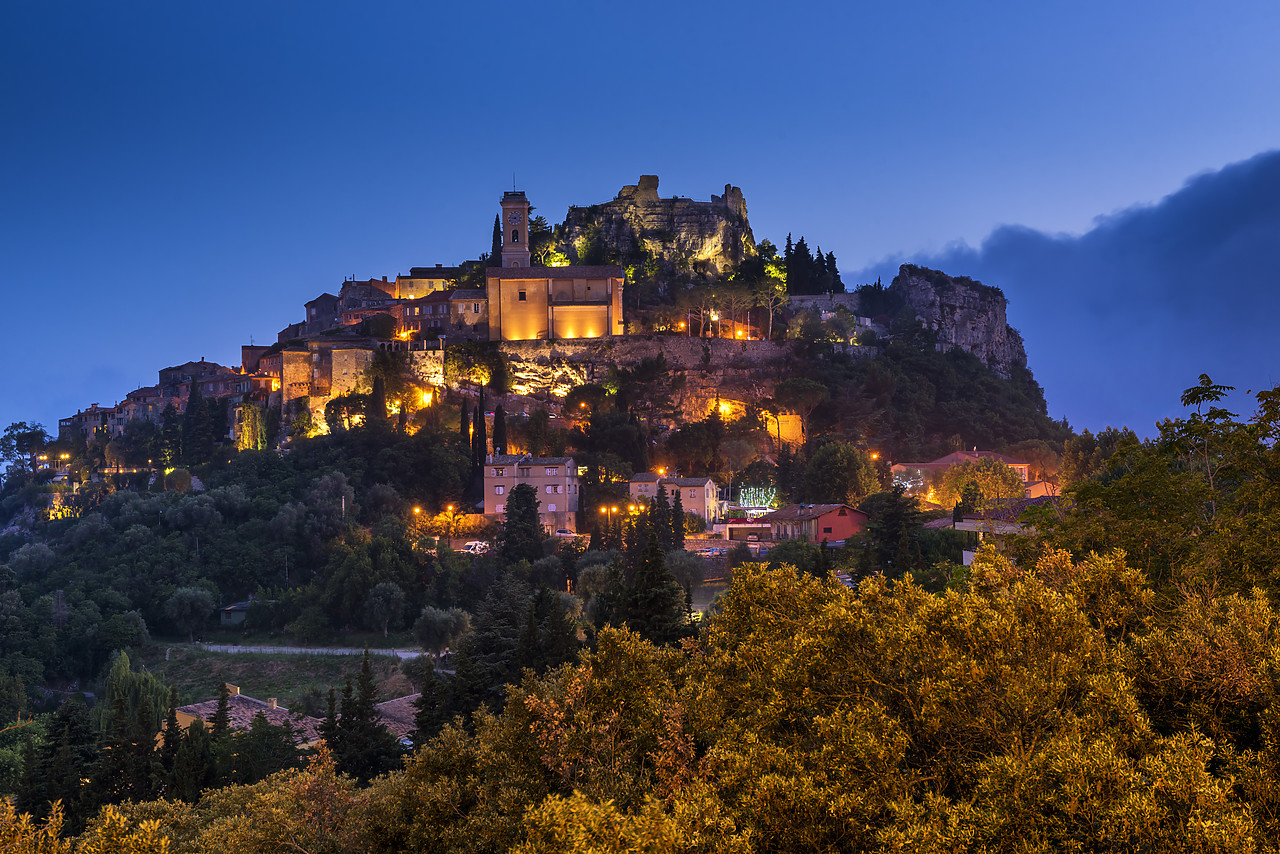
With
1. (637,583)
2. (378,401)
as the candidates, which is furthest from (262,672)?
(378,401)

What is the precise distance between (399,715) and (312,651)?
40.3 feet

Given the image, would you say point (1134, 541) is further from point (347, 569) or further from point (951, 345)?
point (951, 345)

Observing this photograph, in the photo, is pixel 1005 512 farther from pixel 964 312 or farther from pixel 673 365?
pixel 964 312

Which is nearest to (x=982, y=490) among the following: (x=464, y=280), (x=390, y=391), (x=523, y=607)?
(x=523, y=607)

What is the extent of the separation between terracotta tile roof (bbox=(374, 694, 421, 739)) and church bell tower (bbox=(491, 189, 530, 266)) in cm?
4996

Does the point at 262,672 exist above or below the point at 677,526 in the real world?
below

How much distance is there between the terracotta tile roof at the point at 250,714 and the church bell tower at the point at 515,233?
50.1 metres

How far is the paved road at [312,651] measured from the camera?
39.4 meters

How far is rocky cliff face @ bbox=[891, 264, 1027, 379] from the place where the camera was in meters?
86.4

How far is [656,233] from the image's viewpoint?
85.1 meters

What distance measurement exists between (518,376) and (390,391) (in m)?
8.95

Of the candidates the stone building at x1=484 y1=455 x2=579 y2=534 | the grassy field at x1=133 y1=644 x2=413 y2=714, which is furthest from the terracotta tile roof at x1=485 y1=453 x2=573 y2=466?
the grassy field at x1=133 y1=644 x2=413 y2=714

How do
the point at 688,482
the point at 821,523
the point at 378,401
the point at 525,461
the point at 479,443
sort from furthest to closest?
the point at 378,401, the point at 479,443, the point at 525,461, the point at 688,482, the point at 821,523

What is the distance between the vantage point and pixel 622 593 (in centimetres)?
2458
